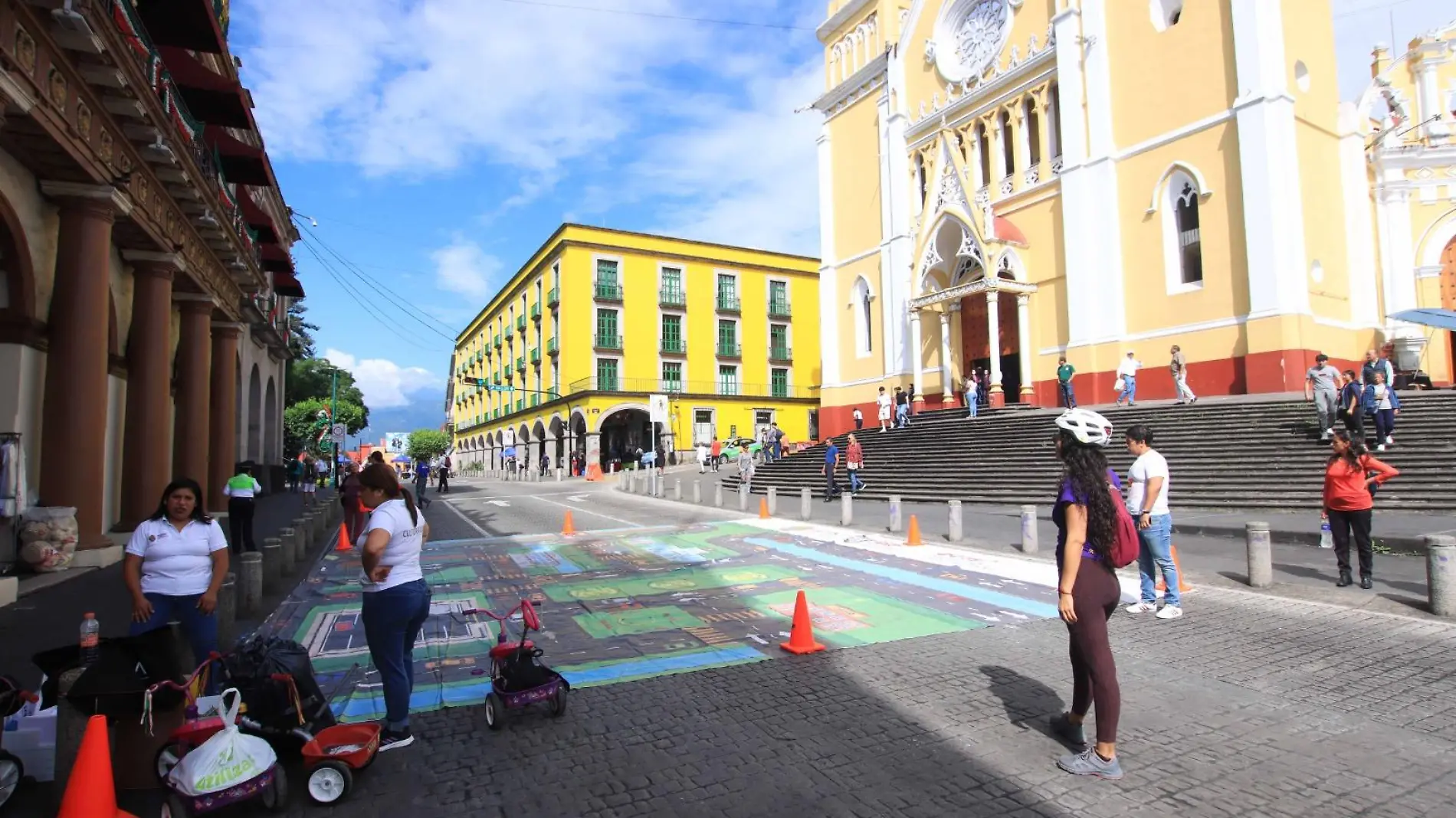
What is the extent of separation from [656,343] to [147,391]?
35.2 meters

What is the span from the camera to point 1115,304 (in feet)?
72.7

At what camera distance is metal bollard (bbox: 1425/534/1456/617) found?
267 inches

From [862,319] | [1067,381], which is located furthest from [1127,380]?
[862,319]

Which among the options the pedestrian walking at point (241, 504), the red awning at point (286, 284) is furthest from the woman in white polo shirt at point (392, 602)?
the red awning at point (286, 284)

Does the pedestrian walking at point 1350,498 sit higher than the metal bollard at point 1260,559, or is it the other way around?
the pedestrian walking at point 1350,498

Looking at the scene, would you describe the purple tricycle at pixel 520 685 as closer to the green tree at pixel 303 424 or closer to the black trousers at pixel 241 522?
the black trousers at pixel 241 522

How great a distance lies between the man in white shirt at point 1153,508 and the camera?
702 centimetres

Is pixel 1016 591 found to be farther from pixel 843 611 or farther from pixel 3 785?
pixel 3 785

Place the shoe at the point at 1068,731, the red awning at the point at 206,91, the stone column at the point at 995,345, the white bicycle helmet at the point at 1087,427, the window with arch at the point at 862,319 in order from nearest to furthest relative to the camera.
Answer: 1. the white bicycle helmet at the point at 1087,427
2. the shoe at the point at 1068,731
3. the red awning at the point at 206,91
4. the stone column at the point at 995,345
5. the window with arch at the point at 862,319

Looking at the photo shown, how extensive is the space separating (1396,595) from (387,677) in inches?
357

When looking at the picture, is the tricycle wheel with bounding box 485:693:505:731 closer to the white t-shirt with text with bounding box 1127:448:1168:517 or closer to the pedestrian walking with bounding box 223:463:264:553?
the white t-shirt with text with bounding box 1127:448:1168:517

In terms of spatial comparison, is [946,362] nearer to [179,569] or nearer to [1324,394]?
[1324,394]

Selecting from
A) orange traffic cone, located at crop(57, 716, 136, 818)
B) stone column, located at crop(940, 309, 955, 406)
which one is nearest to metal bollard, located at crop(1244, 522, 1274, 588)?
orange traffic cone, located at crop(57, 716, 136, 818)

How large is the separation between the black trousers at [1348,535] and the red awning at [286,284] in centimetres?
2938
